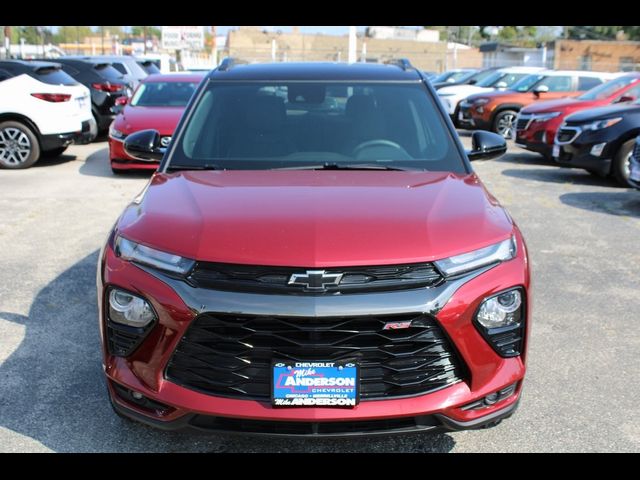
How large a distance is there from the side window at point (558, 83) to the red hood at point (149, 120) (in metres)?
9.71

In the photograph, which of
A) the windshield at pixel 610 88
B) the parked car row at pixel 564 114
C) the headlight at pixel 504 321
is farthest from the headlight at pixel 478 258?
the windshield at pixel 610 88

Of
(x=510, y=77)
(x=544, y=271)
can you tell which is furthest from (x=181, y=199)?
(x=510, y=77)

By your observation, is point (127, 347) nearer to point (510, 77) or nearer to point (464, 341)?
point (464, 341)

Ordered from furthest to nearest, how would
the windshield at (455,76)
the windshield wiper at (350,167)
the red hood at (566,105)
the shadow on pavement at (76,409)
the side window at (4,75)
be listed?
the windshield at (455,76)
the red hood at (566,105)
the side window at (4,75)
the windshield wiper at (350,167)
the shadow on pavement at (76,409)

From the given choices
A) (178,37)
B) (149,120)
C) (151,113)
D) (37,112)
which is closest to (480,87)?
(151,113)

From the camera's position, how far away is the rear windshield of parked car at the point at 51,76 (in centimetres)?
1172

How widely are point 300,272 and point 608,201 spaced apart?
A: 7581mm

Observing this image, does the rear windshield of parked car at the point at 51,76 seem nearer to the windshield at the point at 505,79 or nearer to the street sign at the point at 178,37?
the windshield at the point at 505,79

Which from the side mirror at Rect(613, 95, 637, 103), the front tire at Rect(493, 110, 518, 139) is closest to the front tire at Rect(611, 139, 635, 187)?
the side mirror at Rect(613, 95, 637, 103)

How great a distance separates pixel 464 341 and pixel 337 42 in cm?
6695

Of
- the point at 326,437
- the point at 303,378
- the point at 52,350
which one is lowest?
the point at 52,350

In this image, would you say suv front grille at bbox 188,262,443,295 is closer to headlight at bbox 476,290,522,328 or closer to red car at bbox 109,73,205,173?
headlight at bbox 476,290,522,328

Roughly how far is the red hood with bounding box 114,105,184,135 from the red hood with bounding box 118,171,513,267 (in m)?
7.12

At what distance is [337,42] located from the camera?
6688 centimetres
